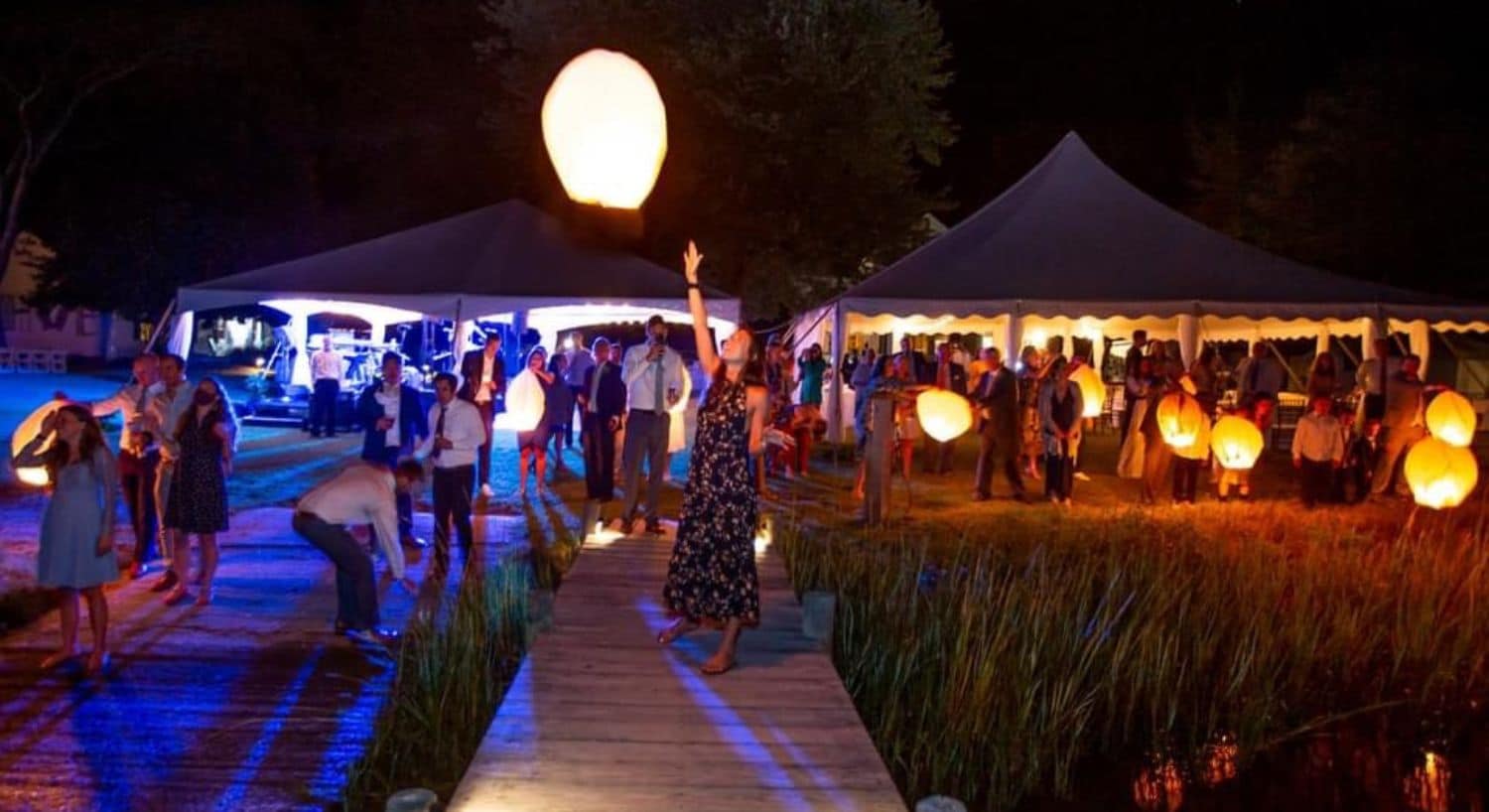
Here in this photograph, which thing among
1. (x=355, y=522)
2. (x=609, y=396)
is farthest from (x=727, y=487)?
(x=609, y=396)

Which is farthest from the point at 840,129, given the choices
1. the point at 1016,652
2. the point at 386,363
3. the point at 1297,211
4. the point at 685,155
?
the point at 1016,652

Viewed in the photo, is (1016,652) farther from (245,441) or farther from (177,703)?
(245,441)

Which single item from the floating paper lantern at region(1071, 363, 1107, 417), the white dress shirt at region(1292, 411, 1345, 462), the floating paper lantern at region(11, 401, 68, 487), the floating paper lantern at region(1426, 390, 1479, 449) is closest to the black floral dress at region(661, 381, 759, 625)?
the floating paper lantern at region(11, 401, 68, 487)

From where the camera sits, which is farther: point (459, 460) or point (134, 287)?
point (134, 287)

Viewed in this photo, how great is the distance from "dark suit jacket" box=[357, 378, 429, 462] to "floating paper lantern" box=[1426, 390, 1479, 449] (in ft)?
29.3

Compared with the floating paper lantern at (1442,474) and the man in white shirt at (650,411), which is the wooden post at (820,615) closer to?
the man in white shirt at (650,411)

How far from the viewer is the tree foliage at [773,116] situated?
74.8ft

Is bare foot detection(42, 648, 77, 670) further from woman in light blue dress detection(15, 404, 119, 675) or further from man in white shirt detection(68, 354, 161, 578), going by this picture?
man in white shirt detection(68, 354, 161, 578)

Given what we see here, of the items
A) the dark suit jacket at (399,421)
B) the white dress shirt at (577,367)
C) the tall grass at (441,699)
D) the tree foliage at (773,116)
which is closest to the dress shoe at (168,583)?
the dark suit jacket at (399,421)

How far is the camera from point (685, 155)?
907 inches

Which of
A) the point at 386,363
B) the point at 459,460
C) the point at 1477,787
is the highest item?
the point at 386,363

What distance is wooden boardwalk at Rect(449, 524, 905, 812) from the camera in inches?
173

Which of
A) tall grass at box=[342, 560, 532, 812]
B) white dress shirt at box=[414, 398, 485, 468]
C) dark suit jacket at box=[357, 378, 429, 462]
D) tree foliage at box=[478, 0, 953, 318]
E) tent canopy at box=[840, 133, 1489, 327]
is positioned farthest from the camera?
tree foliage at box=[478, 0, 953, 318]

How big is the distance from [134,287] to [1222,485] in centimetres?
2864
